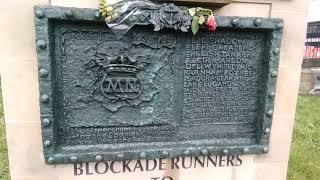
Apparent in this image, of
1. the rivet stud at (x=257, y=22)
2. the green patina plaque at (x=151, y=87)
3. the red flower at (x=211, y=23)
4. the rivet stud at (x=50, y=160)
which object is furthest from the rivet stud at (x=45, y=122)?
the rivet stud at (x=257, y=22)

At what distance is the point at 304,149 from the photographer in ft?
16.7

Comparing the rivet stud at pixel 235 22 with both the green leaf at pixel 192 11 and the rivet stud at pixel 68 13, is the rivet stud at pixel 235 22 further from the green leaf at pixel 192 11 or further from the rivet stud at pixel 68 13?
the rivet stud at pixel 68 13

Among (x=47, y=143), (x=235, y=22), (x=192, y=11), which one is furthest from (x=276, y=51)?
(x=47, y=143)

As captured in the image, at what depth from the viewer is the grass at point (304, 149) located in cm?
428

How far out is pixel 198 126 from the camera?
2.90m

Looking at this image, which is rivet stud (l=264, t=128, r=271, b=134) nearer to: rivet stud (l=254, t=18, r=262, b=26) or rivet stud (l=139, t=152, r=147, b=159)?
rivet stud (l=254, t=18, r=262, b=26)

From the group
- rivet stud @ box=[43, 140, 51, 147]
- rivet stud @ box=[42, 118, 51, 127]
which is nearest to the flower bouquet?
rivet stud @ box=[42, 118, 51, 127]

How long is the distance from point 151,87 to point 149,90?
25 mm

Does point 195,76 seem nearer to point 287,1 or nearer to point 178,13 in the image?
point 178,13

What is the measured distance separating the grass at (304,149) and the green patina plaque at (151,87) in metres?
1.63

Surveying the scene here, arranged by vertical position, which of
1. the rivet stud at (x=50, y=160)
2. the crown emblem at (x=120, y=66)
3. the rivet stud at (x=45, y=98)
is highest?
the crown emblem at (x=120, y=66)

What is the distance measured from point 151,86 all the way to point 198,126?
489 millimetres

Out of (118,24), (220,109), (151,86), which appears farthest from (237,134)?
(118,24)

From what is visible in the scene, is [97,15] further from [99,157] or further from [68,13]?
[99,157]
